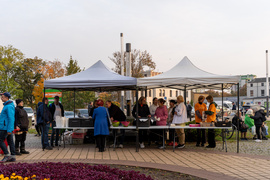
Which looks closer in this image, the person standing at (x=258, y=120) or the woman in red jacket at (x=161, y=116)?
the woman in red jacket at (x=161, y=116)

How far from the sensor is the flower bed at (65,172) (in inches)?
227

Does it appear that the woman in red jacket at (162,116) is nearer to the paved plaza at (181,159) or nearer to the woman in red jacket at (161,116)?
the woman in red jacket at (161,116)

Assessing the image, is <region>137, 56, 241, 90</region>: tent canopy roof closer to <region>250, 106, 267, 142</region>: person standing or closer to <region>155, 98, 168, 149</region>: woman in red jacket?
<region>155, 98, 168, 149</region>: woman in red jacket

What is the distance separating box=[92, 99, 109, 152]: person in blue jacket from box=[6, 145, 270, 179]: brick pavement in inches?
14.0

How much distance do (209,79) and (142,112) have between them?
9.21 feet

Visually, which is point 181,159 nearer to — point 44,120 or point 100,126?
point 100,126

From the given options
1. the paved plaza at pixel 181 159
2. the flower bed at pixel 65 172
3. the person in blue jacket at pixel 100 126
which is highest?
the person in blue jacket at pixel 100 126

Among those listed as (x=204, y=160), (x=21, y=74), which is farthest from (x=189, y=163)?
(x=21, y=74)

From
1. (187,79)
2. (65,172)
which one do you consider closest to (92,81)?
(187,79)

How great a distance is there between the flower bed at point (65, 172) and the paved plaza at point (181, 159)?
1701 mm

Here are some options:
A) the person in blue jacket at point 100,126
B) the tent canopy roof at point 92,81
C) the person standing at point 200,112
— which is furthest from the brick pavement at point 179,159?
the tent canopy roof at point 92,81

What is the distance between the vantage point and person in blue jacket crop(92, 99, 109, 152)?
35.2 feet

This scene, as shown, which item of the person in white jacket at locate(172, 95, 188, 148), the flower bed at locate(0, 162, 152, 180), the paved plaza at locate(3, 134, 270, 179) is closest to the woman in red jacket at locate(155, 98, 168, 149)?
the person in white jacket at locate(172, 95, 188, 148)

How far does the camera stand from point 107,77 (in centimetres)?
1148
